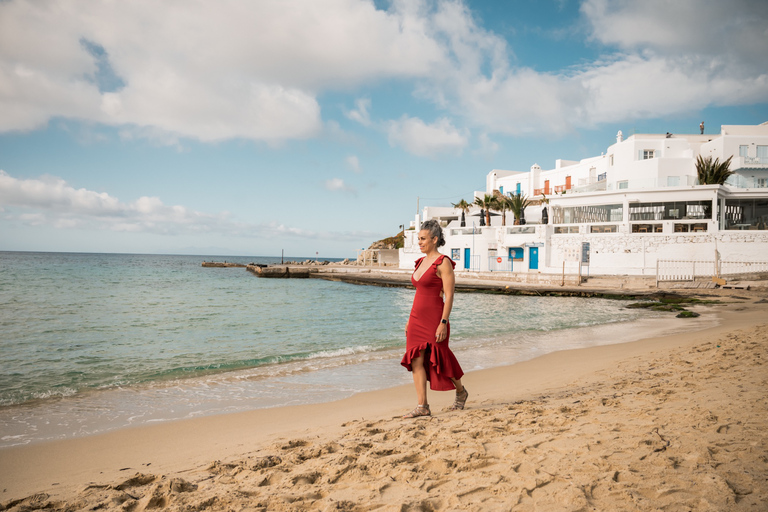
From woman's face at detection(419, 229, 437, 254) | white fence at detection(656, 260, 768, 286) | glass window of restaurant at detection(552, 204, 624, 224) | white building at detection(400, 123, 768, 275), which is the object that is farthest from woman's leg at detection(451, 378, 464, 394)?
glass window of restaurant at detection(552, 204, 624, 224)

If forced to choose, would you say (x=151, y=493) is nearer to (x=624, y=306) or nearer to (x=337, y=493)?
(x=337, y=493)

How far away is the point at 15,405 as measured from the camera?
20.4 feet

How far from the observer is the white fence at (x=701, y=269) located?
27922mm

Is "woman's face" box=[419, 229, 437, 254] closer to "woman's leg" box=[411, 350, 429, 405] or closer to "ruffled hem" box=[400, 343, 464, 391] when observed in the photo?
"ruffled hem" box=[400, 343, 464, 391]

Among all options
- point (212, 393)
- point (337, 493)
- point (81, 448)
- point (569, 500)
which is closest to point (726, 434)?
point (569, 500)

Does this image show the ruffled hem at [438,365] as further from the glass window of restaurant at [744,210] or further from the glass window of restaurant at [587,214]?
the glass window of restaurant at [744,210]

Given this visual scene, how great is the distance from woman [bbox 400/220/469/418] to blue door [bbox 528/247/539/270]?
1360 inches

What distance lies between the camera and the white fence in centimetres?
2792

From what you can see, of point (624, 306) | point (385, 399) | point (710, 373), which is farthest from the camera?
point (624, 306)

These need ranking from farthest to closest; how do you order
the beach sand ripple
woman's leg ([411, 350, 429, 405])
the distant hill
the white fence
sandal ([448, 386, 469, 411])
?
the distant hill → the white fence → sandal ([448, 386, 469, 411]) → woman's leg ([411, 350, 429, 405]) → the beach sand ripple

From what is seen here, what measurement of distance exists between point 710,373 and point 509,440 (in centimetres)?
405

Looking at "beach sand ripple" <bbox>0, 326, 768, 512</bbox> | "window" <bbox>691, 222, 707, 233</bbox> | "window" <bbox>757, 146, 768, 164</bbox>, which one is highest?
"window" <bbox>757, 146, 768, 164</bbox>

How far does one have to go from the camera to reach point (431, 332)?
436 cm

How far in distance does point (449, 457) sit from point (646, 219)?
37150 millimetres
